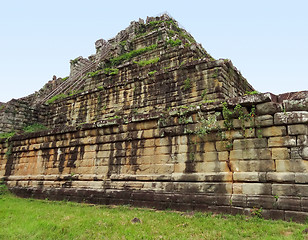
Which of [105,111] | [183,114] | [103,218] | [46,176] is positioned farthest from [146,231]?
[105,111]

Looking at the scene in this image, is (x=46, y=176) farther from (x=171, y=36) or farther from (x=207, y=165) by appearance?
(x=171, y=36)

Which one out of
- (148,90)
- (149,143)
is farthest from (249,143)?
(148,90)

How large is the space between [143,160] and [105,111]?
7.28 m

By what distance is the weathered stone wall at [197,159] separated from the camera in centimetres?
710

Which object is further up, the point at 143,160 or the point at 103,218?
the point at 143,160

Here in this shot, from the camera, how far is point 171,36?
19266 mm

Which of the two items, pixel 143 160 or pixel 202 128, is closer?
pixel 202 128

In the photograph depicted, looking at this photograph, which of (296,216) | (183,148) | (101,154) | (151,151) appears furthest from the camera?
(101,154)

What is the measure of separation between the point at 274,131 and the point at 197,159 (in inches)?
101

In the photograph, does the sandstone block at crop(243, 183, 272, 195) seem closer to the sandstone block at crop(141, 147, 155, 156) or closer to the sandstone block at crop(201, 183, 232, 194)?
the sandstone block at crop(201, 183, 232, 194)

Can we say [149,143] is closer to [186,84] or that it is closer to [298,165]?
[186,84]

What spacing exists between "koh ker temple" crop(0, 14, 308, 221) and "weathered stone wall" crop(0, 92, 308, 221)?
A: 3 cm

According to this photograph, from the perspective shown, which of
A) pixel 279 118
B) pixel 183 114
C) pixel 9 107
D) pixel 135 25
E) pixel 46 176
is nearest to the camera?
pixel 279 118

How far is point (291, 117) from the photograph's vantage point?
7191 millimetres
